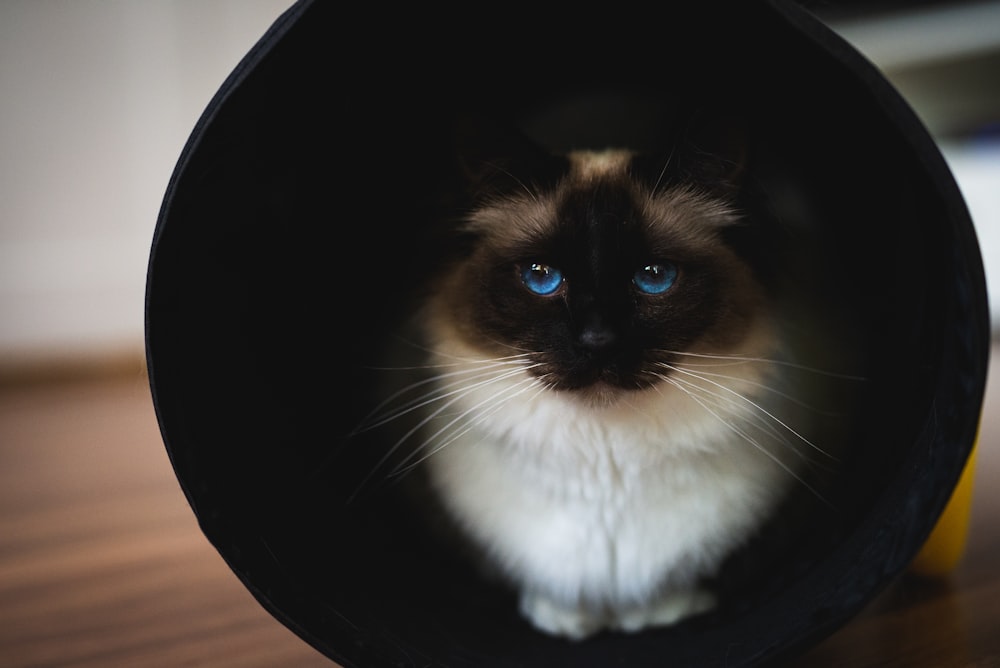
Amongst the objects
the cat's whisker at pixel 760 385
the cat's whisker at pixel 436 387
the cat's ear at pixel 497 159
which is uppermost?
the cat's ear at pixel 497 159

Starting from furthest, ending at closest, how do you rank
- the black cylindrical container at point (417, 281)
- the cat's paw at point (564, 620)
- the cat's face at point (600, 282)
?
1. the cat's paw at point (564, 620)
2. the cat's face at point (600, 282)
3. the black cylindrical container at point (417, 281)

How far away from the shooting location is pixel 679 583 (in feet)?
3.25

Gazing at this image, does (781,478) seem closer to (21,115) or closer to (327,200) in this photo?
(327,200)

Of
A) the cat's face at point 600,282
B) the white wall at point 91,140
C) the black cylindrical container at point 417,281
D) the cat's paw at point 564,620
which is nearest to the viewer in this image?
the black cylindrical container at point 417,281

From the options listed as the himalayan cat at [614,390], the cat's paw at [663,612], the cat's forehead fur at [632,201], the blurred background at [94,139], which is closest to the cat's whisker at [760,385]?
the himalayan cat at [614,390]

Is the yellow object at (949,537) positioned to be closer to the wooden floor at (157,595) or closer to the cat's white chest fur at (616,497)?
the wooden floor at (157,595)

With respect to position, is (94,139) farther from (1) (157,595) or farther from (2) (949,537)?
(2) (949,537)

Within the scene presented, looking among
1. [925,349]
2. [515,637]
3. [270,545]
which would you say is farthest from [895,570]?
[270,545]

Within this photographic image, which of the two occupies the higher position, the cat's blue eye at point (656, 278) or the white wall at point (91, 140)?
the white wall at point (91, 140)

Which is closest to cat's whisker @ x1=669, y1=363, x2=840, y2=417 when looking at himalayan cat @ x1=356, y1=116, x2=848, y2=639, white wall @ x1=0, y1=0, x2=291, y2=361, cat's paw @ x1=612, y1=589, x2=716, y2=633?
himalayan cat @ x1=356, y1=116, x2=848, y2=639

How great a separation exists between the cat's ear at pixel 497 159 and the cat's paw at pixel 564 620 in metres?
0.53

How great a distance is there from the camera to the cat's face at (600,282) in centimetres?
88

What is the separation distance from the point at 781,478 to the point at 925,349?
0.25 metres

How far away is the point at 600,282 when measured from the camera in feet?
2.87
